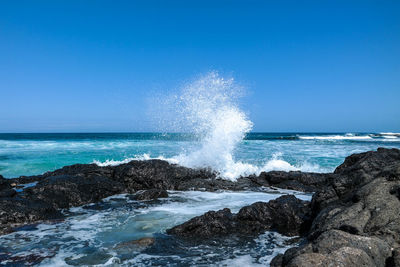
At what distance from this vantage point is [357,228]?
3721mm

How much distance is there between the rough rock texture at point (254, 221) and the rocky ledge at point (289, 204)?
0.06 feet

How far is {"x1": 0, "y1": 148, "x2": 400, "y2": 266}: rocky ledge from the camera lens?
3.18m

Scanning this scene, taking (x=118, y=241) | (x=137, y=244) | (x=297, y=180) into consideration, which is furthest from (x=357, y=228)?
(x=297, y=180)

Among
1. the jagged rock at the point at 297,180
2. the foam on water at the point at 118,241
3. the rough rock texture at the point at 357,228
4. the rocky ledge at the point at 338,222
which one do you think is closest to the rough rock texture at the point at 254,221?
the rocky ledge at the point at 338,222

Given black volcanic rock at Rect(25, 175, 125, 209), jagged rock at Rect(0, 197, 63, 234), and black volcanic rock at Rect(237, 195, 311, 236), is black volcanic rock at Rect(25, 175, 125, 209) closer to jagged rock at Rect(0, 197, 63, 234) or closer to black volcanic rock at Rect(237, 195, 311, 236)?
jagged rock at Rect(0, 197, 63, 234)

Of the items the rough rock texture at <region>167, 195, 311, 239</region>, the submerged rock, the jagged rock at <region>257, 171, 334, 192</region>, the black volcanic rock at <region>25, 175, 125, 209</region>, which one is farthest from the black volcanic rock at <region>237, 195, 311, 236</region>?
the black volcanic rock at <region>25, 175, 125, 209</region>

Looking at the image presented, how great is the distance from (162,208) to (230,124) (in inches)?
300

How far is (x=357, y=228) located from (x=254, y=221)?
8.29ft

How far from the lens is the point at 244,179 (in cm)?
1153

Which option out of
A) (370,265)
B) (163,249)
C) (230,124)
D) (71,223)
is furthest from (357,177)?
(230,124)

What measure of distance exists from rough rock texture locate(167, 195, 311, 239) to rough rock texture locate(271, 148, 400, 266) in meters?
0.50

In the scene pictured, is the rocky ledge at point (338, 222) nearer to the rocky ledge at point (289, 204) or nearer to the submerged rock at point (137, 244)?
the rocky ledge at point (289, 204)

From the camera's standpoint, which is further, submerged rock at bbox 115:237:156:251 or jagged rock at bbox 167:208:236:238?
jagged rock at bbox 167:208:236:238

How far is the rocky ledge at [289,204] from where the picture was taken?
3178 mm
